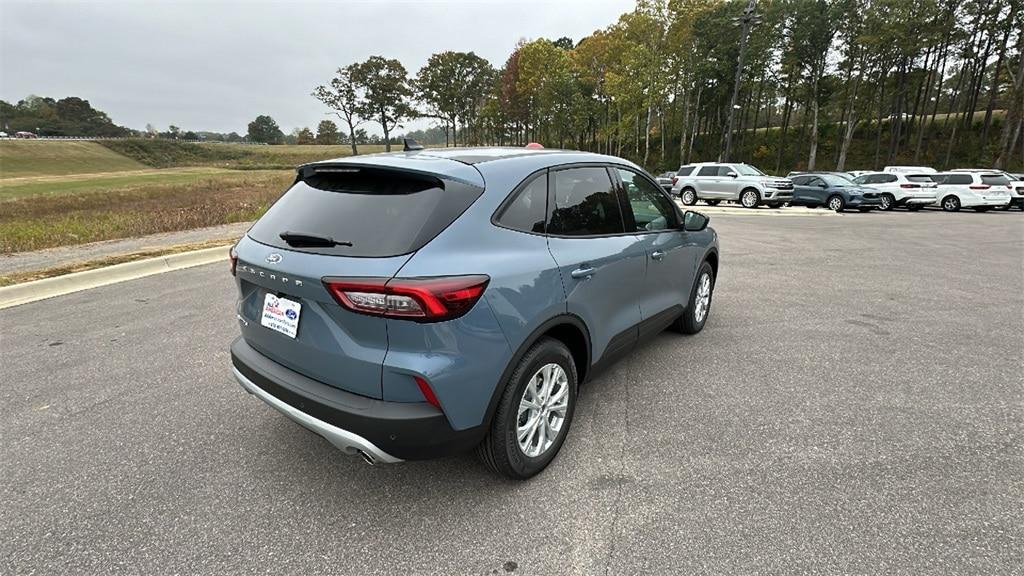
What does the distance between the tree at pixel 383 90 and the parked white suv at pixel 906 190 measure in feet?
223

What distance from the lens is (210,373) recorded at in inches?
151

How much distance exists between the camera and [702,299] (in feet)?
15.3

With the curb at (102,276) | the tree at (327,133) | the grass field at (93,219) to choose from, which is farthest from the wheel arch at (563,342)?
the tree at (327,133)

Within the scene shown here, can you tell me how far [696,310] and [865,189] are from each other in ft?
61.4

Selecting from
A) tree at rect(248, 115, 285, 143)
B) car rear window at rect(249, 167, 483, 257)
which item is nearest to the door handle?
car rear window at rect(249, 167, 483, 257)

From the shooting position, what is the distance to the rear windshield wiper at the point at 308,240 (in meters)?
2.19

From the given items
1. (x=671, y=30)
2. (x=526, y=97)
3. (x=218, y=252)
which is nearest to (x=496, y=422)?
(x=218, y=252)

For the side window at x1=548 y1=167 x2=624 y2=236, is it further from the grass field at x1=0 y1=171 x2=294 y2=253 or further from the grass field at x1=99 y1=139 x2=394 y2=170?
the grass field at x1=99 y1=139 x2=394 y2=170

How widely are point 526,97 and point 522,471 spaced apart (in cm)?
5418

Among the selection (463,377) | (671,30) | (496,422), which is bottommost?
(496,422)

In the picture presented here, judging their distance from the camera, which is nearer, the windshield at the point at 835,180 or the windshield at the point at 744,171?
the windshield at the point at 835,180

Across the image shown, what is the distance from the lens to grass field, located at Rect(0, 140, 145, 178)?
A: 171 ft

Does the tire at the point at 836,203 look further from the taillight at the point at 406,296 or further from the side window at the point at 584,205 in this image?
the taillight at the point at 406,296

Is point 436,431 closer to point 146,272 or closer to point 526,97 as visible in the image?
point 146,272
